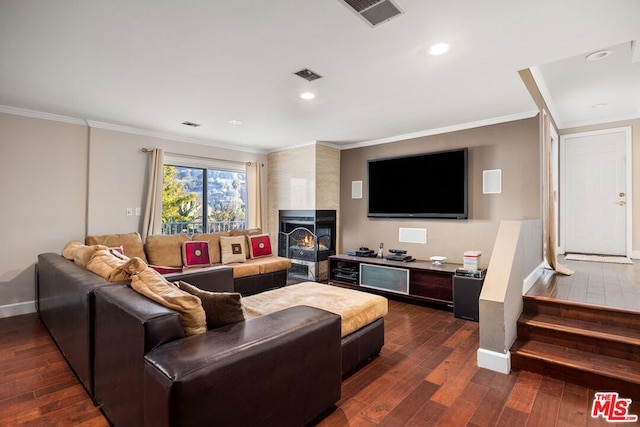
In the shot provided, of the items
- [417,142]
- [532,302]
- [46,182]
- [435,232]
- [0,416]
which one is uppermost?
[417,142]

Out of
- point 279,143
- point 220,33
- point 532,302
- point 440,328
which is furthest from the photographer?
point 279,143

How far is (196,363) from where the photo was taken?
127 centimetres

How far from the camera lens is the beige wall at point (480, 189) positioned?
3.92 metres

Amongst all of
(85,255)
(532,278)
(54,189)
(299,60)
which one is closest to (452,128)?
(532,278)

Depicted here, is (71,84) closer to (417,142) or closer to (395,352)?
(395,352)

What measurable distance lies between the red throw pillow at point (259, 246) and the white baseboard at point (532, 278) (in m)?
3.51

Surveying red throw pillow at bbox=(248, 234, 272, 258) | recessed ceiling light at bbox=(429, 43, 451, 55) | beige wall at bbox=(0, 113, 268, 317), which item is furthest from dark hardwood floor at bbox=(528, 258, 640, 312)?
beige wall at bbox=(0, 113, 268, 317)

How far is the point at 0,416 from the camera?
6.32 feet

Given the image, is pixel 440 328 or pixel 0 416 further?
pixel 440 328

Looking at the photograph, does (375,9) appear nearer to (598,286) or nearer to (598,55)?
(598,55)

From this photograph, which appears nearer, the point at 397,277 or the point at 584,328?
the point at 584,328

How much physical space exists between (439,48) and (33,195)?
4694 millimetres

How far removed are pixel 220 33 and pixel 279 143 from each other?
11.2 feet

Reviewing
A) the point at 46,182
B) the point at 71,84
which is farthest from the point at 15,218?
the point at 71,84
